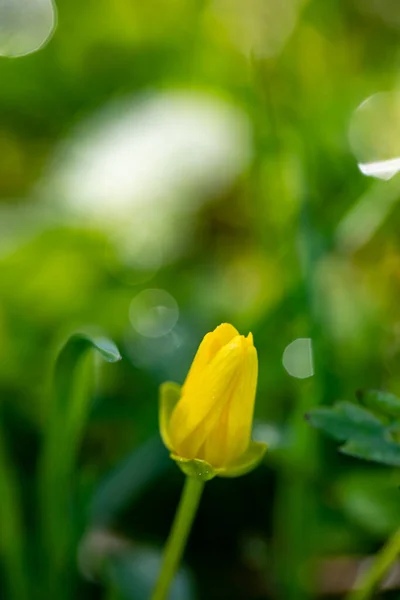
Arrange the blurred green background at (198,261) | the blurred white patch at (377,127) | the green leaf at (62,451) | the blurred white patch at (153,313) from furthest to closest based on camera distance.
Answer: the blurred white patch at (377,127)
the blurred white patch at (153,313)
the blurred green background at (198,261)
the green leaf at (62,451)

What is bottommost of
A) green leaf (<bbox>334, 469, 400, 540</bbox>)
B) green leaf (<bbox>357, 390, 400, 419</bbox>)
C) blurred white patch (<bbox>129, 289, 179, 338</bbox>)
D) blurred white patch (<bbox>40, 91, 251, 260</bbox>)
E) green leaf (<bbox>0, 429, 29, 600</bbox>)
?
green leaf (<bbox>0, 429, 29, 600</bbox>)

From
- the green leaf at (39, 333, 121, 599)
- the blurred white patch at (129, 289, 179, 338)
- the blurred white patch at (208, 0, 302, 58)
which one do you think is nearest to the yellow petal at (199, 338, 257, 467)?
the green leaf at (39, 333, 121, 599)

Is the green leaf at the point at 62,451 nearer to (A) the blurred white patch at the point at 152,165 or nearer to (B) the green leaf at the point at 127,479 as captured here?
(B) the green leaf at the point at 127,479

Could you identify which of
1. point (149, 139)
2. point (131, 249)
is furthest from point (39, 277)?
point (149, 139)

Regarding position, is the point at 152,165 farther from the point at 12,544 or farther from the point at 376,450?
the point at 376,450

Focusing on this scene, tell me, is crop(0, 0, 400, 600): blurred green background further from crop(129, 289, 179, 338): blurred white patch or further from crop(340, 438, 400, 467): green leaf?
crop(340, 438, 400, 467): green leaf

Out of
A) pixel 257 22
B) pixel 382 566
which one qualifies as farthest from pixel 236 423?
pixel 257 22

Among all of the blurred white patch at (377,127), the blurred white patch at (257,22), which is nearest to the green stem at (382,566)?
the blurred white patch at (377,127)

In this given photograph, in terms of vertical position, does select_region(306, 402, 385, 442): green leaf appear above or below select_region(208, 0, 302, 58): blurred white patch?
below

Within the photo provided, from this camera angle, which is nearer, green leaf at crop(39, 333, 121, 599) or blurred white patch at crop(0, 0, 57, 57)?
green leaf at crop(39, 333, 121, 599)
